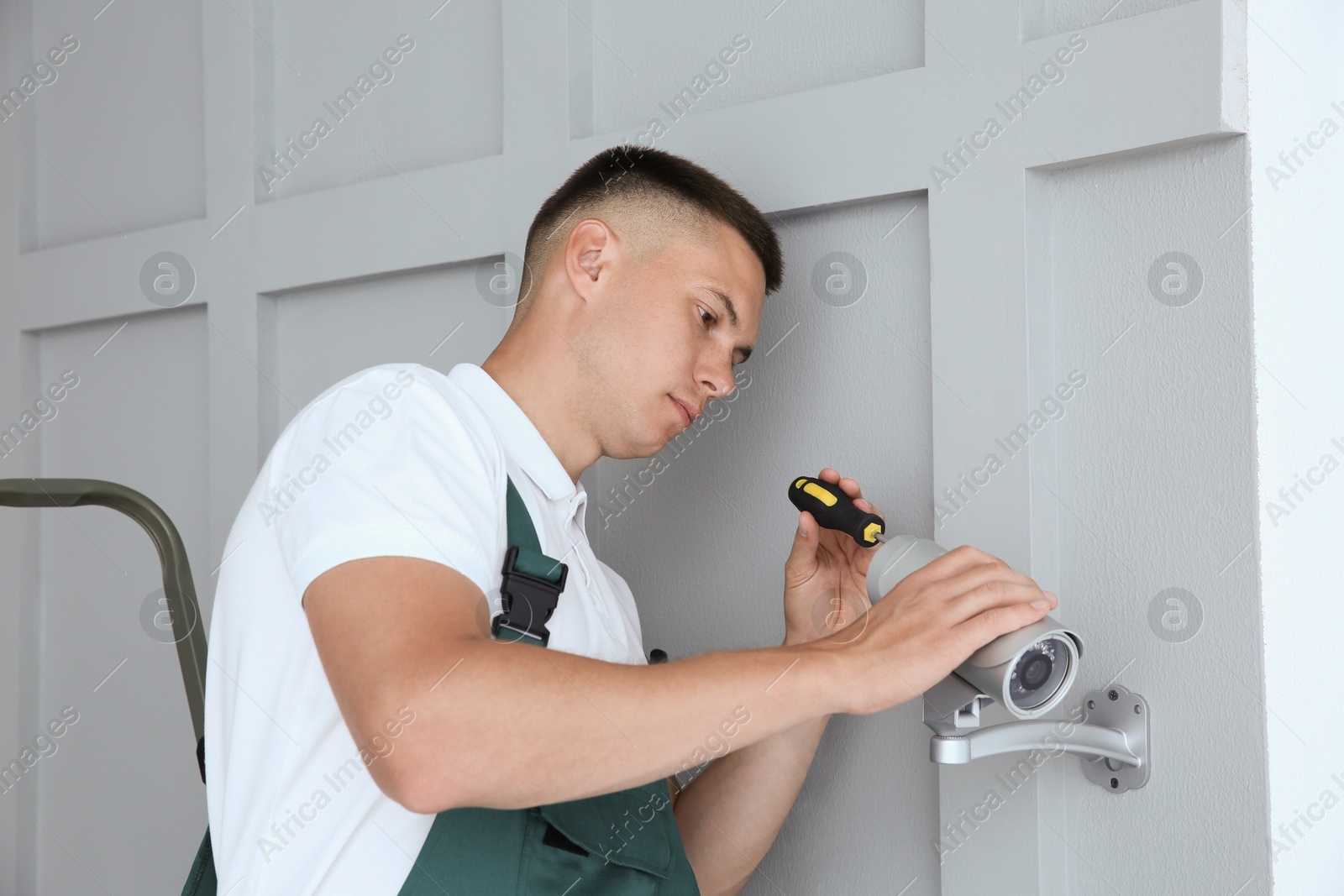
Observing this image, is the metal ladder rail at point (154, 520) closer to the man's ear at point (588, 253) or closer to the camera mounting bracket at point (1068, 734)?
the man's ear at point (588, 253)

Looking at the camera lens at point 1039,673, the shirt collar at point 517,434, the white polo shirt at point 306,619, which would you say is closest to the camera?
the white polo shirt at point 306,619

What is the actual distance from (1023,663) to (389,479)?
1.76 feet

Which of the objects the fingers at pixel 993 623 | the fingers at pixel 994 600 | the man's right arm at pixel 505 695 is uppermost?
the fingers at pixel 994 600

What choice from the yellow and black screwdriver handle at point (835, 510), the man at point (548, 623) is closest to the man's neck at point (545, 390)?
the man at point (548, 623)

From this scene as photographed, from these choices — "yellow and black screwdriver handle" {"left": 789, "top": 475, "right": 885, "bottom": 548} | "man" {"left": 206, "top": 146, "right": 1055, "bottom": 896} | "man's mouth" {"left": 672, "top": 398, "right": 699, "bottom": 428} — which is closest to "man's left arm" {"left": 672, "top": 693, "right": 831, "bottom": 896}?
"man" {"left": 206, "top": 146, "right": 1055, "bottom": 896}

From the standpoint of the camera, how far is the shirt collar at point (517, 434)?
41.8 inches

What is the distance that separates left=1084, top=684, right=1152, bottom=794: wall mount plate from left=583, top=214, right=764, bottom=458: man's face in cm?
48

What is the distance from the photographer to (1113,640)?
3.64 ft

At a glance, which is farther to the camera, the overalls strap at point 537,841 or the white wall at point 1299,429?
the white wall at point 1299,429

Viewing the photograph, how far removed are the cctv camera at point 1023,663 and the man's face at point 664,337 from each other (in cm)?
28

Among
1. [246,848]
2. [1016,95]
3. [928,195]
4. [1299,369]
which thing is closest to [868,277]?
[928,195]

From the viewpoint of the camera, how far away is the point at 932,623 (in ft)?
2.94

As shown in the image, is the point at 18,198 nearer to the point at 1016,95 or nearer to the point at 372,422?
the point at 372,422

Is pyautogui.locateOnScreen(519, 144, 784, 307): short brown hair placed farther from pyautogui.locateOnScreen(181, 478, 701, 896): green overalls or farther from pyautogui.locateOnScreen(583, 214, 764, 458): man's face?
pyautogui.locateOnScreen(181, 478, 701, 896): green overalls
